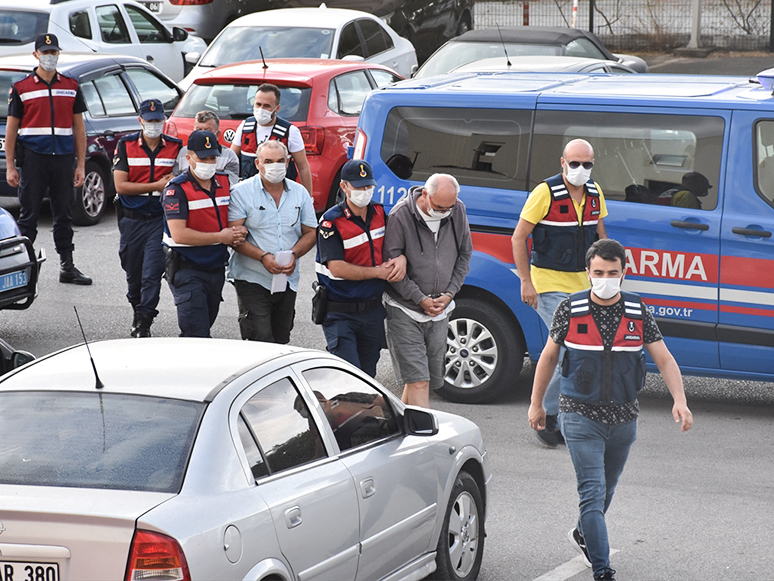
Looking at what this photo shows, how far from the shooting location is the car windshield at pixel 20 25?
16438mm

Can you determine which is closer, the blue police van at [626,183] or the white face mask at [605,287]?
the white face mask at [605,287]

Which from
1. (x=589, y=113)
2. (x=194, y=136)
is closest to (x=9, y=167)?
(x=194, y=136)

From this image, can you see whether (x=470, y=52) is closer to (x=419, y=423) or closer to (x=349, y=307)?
(x=349, y=307)

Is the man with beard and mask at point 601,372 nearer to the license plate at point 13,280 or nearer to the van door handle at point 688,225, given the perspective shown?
the van door handle at point 688,225

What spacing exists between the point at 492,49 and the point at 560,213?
8.94m

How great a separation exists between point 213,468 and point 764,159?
4751mm

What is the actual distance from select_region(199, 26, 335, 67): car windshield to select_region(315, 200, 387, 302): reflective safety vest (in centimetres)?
865

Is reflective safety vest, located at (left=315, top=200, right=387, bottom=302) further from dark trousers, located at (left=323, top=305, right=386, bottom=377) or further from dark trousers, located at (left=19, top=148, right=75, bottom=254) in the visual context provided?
dark trousers, located at (left=19, top=148, right=75, bottom=254)

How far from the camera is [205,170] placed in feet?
24.2

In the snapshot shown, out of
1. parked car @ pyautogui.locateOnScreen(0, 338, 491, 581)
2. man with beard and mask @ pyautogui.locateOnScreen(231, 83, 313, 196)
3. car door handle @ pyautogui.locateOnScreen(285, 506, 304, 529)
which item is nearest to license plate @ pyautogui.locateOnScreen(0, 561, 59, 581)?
parked car @ pyautogui.locateOnScreen(0, 338, 491, 581)

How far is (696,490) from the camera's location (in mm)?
6590

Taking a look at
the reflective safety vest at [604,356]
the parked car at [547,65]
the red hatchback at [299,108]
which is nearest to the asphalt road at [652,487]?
the reflective safety vest at [604,356]

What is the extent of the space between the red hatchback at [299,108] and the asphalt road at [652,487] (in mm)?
2925

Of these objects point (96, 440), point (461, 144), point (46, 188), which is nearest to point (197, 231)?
point (461, 144)
